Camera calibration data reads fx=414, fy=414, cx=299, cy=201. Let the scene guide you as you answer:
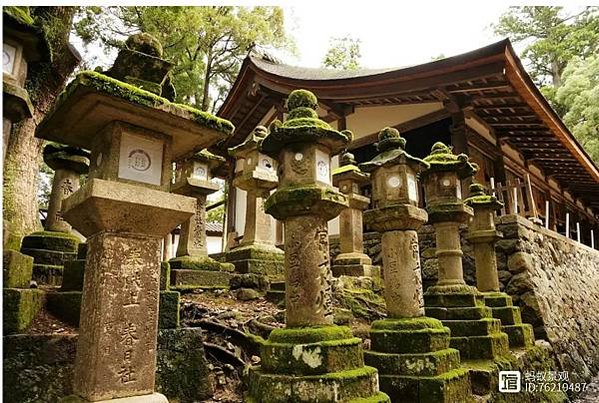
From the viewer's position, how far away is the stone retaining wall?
6.80m

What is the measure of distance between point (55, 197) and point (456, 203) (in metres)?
5.32

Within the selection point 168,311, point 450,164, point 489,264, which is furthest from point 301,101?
point 489,264

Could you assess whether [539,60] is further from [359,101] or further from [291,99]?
[291,99]

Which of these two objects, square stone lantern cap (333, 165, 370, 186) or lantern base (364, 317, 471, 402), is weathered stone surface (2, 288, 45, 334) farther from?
square stone lantern cap (333, 165, 370, 186)

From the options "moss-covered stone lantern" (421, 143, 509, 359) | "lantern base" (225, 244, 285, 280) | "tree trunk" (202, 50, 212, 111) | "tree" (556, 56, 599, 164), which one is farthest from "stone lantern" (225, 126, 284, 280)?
"tree" (556, 56, 599, 164)

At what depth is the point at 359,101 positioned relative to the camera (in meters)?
9.81

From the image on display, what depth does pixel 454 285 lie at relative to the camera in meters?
5.18

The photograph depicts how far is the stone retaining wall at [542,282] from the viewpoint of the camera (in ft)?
22.3

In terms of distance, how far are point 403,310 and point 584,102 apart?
52.3ft

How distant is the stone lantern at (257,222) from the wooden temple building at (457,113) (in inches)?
127

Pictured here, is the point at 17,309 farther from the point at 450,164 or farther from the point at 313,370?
the point at 450,164

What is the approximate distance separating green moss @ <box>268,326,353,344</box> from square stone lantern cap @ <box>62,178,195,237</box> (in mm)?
1168

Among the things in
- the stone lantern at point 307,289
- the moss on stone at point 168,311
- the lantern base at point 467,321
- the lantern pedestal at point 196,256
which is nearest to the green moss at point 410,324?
the stone lantern at point 307,289

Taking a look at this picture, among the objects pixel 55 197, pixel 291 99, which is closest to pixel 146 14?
pixel 55 197
